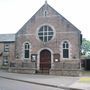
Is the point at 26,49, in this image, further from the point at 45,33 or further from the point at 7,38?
the point at 7,38

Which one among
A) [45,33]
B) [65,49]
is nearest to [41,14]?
[45,33]

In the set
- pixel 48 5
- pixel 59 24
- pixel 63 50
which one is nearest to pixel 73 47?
pixel 63 50

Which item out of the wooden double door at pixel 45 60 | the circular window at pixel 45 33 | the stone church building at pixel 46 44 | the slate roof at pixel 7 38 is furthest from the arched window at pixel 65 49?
the slate roof at pixel 7 38

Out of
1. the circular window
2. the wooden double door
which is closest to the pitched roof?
the circular window

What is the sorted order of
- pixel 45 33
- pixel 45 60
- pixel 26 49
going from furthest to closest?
pixel 26 49 → pixel 45 33 → pixel 45 60

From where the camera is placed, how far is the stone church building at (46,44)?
31.5 m

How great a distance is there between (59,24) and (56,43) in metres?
2.54

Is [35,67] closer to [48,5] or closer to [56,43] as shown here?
[56,43]

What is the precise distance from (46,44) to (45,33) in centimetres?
154

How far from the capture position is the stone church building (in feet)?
103

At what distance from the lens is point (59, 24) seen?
3266 centimetres

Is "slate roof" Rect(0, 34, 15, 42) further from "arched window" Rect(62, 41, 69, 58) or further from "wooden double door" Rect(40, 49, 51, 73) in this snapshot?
"arched window" Rect(62, 41, 69, 58)

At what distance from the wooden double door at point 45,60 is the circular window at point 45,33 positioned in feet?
5.24

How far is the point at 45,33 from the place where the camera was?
33156 millimetres
